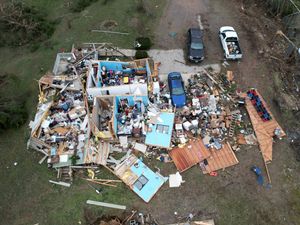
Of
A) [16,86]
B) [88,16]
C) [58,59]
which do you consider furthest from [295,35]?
[16,86]

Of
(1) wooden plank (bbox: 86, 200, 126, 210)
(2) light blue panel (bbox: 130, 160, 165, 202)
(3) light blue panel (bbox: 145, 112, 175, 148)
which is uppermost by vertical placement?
(3) light blue panel (bbox: 145, 112, 175, 148)

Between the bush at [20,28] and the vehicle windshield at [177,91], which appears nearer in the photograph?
the vehicle windshield at [177,91]

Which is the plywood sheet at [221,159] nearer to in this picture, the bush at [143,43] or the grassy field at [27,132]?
the grassy field at [27,132]

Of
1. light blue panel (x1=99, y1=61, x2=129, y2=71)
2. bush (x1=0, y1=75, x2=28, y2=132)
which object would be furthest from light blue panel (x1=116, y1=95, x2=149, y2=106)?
bush (x1=0, y1=75, x2=28, y2=132)

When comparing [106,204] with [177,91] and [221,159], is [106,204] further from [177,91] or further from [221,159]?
[177,91]

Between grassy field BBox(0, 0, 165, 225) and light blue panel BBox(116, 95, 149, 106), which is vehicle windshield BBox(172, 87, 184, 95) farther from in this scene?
grassy field BBox(0, 0, 165, 225)

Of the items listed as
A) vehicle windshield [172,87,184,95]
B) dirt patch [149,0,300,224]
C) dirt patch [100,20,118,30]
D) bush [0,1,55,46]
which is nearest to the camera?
dirt patch [149,0,300,224]

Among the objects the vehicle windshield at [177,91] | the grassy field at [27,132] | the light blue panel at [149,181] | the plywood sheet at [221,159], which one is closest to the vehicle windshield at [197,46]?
the grassy field at [27,132]
